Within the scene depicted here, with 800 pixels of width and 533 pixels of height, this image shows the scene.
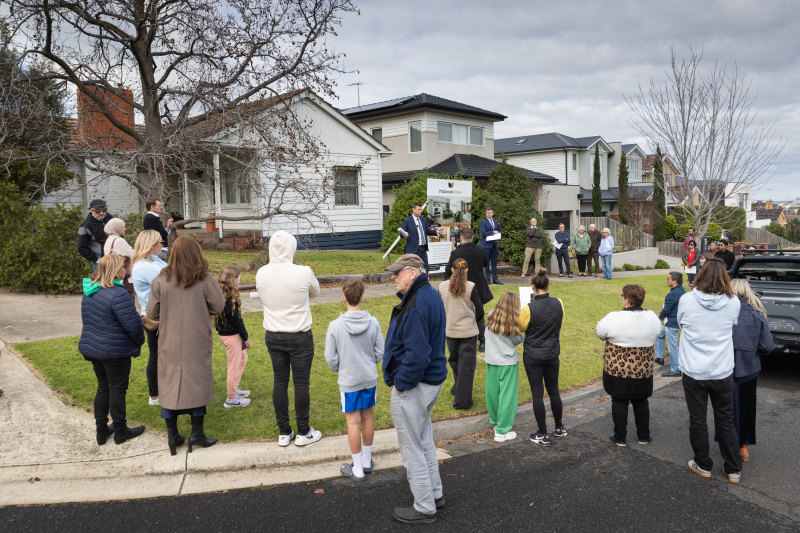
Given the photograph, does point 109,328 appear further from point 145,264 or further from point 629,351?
point 629,351

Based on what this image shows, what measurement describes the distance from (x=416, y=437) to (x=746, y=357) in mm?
3285

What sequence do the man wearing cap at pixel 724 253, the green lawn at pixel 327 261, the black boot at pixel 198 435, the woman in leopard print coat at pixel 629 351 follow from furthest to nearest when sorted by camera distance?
the green lawn at pixel 327 261, the man wearing cap at pixel 724 253, the woman in leopard print coat at pixel 629 351, the black boot at pixel 198 435

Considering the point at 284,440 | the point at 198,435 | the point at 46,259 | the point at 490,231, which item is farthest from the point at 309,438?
the point at 490,231

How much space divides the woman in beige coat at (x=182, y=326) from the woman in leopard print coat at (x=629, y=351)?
3.78 m

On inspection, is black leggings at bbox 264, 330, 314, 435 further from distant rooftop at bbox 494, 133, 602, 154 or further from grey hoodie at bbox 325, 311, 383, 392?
distant rooftop at bbox 494, 133, 602, 154

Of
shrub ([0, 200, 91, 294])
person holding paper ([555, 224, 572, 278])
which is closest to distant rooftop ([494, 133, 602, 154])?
person holding paper ([555, 224, 572, 278])

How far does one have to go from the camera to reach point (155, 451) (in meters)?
5.08

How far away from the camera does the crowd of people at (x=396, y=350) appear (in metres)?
4.15

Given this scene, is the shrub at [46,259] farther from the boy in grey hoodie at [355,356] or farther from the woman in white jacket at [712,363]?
the woman in white jacket at [712,363]

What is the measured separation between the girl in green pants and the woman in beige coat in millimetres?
2800

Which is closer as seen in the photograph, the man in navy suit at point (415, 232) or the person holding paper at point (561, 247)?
the man in navy suit at point (415, 232)

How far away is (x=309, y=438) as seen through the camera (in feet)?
17.4

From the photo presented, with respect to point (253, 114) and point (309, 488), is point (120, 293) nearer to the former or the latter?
point (309, 488)

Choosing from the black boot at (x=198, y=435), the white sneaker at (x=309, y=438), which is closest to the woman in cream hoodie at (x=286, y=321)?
the white sneaker at (x=309, y=438)
